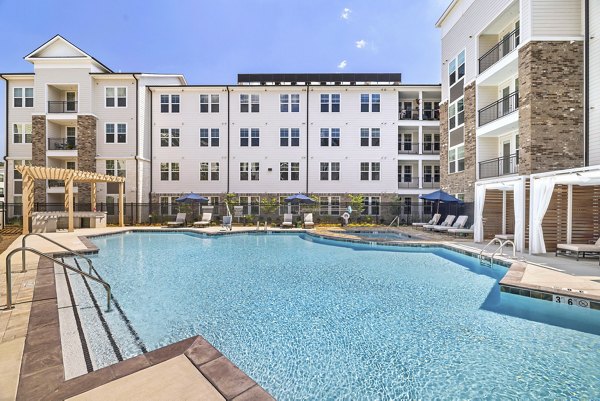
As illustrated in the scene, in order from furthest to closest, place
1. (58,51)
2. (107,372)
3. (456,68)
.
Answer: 1. (58,51)
2. (456,68)
3. (107,372)

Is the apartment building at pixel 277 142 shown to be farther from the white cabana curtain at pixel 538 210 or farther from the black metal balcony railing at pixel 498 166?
the white cabana curtain at pixel 538 210

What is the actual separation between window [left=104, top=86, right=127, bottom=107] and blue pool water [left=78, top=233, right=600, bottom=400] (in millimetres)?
17859

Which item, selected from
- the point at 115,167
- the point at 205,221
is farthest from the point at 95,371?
the point at 115,167

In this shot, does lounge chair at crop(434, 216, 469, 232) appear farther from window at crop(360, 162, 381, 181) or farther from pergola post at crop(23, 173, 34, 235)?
pergola post at crop(23, 173, 34, 235)

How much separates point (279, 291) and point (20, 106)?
28.7 m

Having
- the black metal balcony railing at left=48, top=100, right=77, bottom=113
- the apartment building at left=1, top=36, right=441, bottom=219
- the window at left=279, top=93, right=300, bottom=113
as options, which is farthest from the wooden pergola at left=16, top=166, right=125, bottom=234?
the window at left=279, top=93, right=300, bottom=113

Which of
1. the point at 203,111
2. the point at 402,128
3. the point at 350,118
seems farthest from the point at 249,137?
the point at 402,128

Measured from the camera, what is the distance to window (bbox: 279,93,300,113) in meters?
24.4

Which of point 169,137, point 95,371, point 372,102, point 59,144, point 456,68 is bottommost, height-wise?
point 95,371

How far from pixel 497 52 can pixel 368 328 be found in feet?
58.4

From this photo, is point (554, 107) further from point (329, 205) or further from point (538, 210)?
point (329, 205)

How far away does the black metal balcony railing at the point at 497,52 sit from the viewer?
15.2 metres

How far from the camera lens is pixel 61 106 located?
22766 mm

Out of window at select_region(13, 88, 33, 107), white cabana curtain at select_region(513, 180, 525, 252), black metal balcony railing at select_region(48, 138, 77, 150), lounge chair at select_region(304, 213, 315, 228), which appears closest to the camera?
white cabana curtain at select_region(513, 180, 525, 252)
